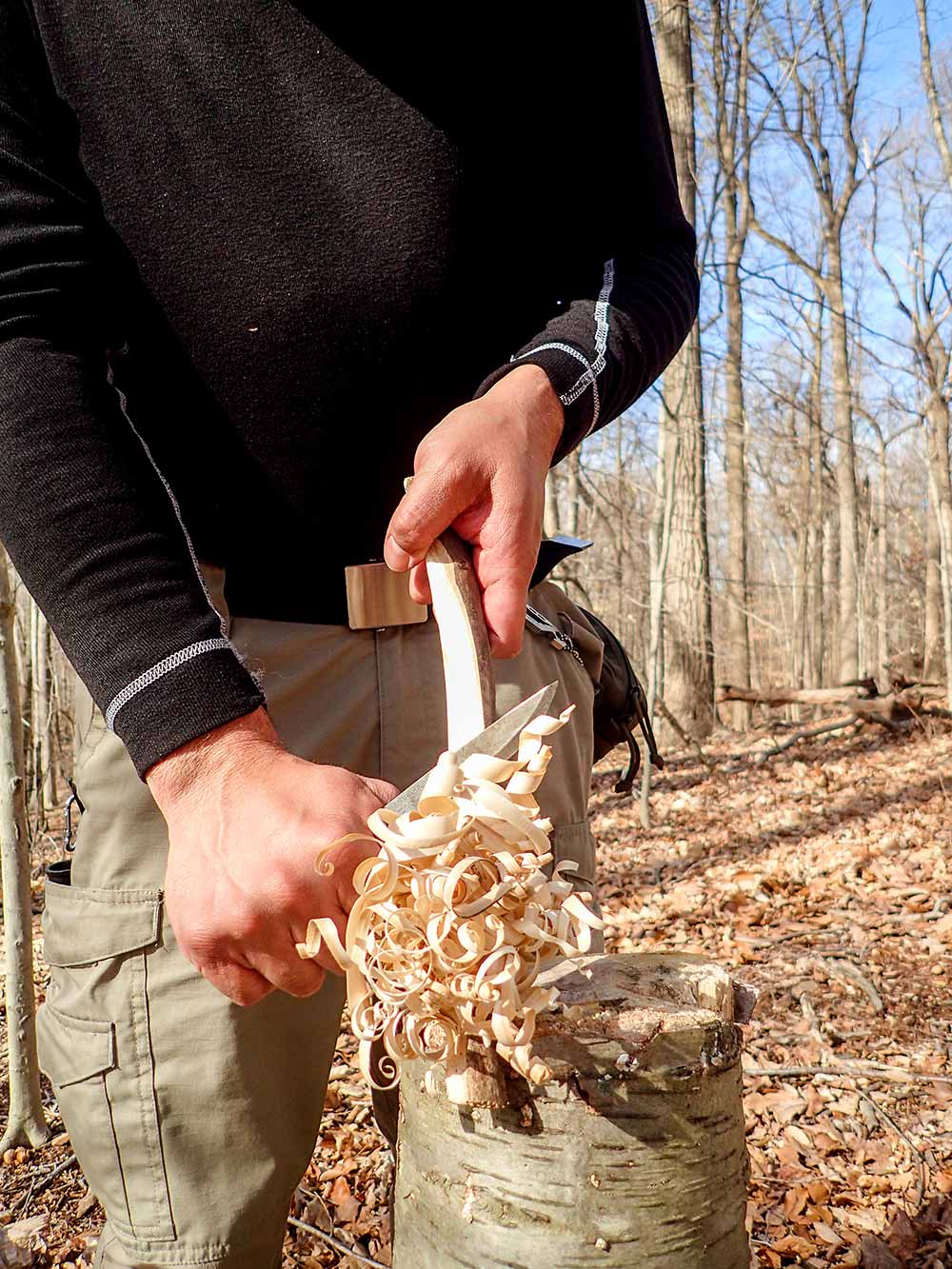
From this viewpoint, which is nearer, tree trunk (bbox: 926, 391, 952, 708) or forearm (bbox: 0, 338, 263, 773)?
forearm (bbox: 0, 338, 263, 773)

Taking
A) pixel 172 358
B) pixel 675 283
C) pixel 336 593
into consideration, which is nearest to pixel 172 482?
pixel 172 358

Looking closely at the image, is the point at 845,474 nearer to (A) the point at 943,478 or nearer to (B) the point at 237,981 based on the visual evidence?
(A) the point at 943,478

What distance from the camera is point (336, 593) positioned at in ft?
5.77

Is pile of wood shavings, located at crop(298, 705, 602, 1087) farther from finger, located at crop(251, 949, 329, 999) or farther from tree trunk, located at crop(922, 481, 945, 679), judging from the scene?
tree trunk, located at crop(922, 481, 945, 679)

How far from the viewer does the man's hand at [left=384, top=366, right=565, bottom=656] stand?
1.34 metres

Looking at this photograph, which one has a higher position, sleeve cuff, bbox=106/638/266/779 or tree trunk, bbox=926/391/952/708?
tree trunk, bbox=926/391/952/708

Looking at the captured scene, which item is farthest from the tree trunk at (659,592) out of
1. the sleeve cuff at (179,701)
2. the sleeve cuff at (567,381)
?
the sleeve cuff at (179,701)

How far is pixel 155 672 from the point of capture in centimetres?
127

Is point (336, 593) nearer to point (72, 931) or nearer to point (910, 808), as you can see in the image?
point (72, 931)

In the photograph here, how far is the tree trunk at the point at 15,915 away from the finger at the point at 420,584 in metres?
2.20

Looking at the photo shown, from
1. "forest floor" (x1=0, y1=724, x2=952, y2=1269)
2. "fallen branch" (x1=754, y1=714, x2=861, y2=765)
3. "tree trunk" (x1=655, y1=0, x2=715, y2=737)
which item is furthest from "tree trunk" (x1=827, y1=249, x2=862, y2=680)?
"forest floor" (x1=0, y1=724, x2=952, y2=1269)

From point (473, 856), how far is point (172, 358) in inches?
42.4

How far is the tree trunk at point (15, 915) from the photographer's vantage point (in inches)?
122

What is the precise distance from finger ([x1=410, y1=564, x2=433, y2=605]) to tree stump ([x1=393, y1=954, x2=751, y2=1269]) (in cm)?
66
